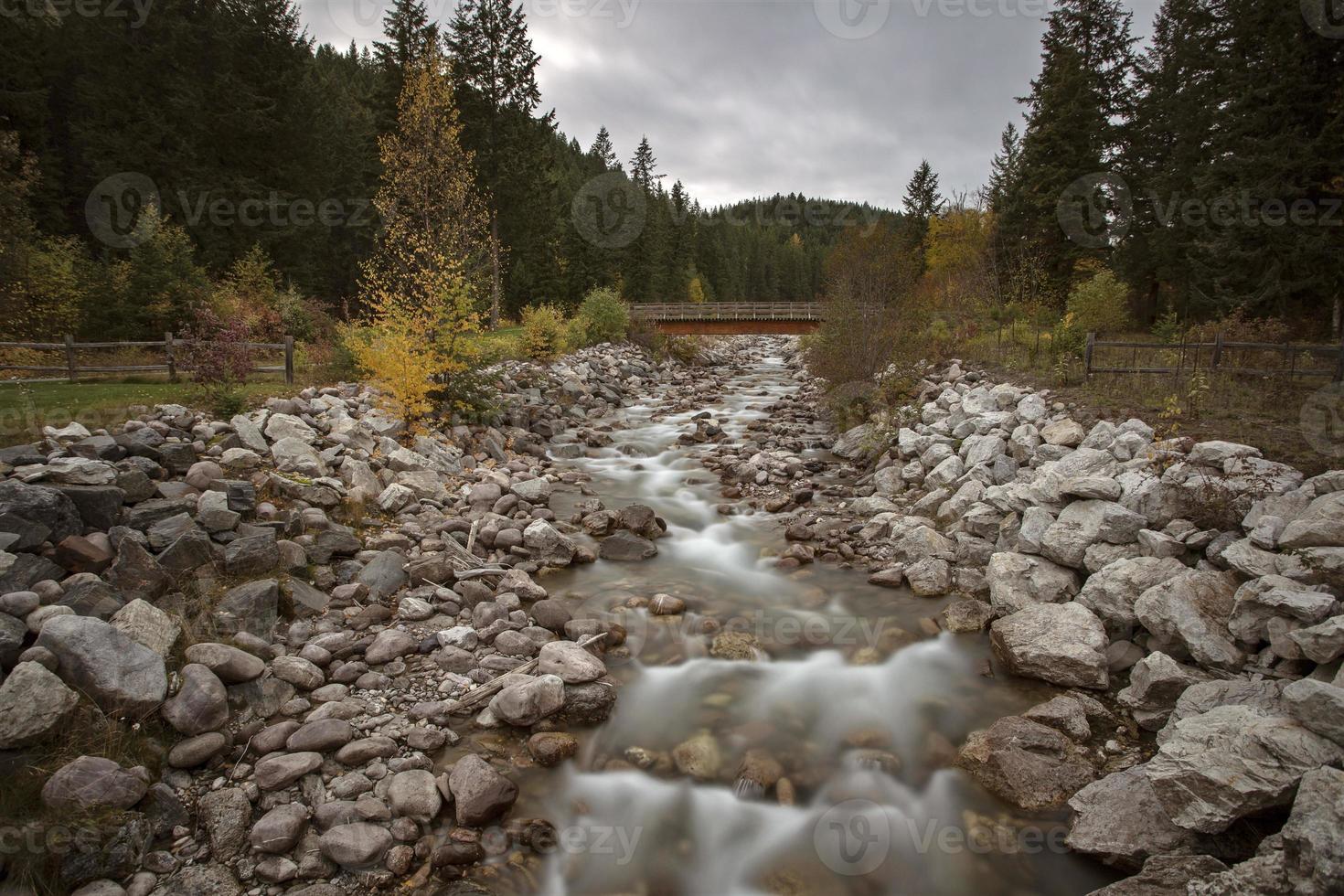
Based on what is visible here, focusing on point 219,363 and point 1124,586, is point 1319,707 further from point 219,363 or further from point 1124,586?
point 219,363

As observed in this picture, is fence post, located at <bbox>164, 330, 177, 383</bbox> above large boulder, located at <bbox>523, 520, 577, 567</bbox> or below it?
above

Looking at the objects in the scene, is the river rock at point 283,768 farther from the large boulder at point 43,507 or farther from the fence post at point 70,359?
the fence post at point 70,359

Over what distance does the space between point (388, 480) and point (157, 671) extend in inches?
242

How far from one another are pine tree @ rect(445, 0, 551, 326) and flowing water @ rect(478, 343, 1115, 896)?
24.7m

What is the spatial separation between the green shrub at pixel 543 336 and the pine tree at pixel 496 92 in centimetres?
529

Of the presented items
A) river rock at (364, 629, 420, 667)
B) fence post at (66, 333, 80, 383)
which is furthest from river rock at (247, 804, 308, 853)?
fence post at (66, 333, 80, 383)

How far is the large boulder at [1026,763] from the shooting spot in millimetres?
6027

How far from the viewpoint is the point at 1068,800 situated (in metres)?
5.88

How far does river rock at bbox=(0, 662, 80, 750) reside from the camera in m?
4.92

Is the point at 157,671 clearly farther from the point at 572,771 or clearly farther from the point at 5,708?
the point at 572,771

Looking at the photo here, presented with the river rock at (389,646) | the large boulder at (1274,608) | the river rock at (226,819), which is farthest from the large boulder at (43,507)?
the large boulder at (1274,608)

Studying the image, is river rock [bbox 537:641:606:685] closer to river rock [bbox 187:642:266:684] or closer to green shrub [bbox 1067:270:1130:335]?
river rock [bbox 187:642:266:684]

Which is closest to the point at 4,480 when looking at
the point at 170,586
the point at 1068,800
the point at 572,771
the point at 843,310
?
the point at 170,586

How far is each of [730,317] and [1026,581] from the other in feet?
103
